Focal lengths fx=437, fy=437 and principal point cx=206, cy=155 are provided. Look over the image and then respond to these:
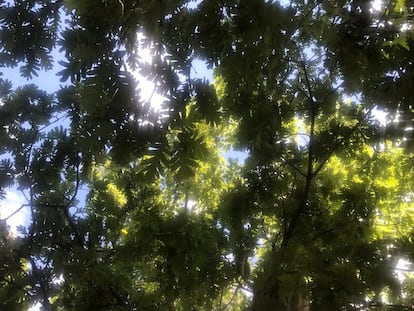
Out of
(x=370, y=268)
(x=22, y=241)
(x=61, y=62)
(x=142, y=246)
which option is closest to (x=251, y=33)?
(x=61, y=62)

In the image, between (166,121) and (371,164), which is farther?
(371,164)

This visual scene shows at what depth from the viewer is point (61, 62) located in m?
1.76

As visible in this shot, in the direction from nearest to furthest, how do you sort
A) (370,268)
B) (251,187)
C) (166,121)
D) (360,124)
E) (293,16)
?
(166,121) < (293,16) < (370,268) < (360,124) < (251,187)

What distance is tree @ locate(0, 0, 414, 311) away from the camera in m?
2.00

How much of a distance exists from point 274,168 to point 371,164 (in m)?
1.07

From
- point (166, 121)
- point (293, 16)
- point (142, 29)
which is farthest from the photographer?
point (293, 16)

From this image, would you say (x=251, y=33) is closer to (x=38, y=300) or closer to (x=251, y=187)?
(x=251, y=187)

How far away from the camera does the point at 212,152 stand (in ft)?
11.2

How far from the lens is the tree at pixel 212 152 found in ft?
6.57

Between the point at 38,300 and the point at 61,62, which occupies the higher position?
the point at 61,62

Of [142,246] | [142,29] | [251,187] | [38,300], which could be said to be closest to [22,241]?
[38,300]

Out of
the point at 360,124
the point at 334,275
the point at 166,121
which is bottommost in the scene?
the point at 334,275

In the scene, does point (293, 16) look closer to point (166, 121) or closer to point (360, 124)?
point (166, 121)

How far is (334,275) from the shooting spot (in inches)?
98.5
